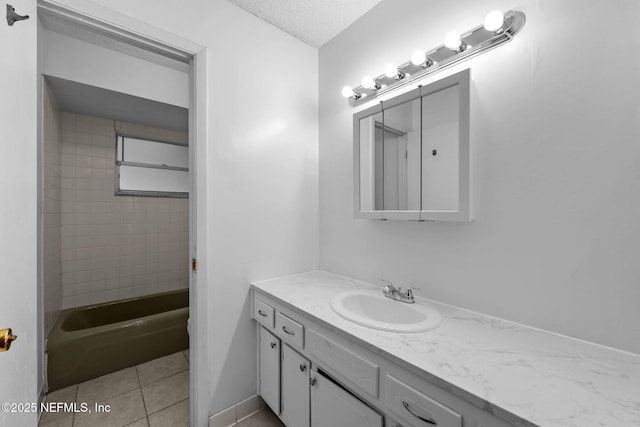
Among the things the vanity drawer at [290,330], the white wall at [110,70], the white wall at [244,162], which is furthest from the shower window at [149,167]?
the vanity drawer at [290,330]

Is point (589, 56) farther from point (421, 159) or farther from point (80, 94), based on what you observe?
point (80, 94)

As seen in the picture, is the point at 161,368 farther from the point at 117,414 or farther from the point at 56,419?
the point at 56,419

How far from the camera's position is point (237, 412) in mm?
1549

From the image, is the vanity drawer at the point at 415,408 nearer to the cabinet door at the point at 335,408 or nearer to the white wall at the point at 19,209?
the cabinet door at the point at 335,408

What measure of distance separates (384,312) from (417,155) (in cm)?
82

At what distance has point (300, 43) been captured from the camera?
186 cm

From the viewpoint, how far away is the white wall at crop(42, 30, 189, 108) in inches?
73.1

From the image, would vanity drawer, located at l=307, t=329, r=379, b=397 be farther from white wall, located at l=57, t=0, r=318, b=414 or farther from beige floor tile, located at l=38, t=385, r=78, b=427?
beige floor tile, located at l=38, t=385, r=78, b=427

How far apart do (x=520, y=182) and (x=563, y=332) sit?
560mm

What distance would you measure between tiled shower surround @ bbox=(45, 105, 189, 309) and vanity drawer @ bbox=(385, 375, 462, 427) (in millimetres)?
3091

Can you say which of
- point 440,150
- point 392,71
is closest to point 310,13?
point 392,71

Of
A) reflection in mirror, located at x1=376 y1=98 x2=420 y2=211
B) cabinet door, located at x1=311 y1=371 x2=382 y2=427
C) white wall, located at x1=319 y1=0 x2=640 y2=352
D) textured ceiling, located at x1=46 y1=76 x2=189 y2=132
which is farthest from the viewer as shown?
textured ceiling, located at x1=46 y1=76 x2=189 y2=132

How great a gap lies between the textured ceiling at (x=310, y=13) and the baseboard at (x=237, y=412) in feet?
7.86

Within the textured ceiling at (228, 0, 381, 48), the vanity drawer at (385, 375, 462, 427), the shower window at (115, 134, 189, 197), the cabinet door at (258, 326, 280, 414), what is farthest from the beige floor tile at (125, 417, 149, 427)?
the textured ceiling at (228, 0, 381, 48)
